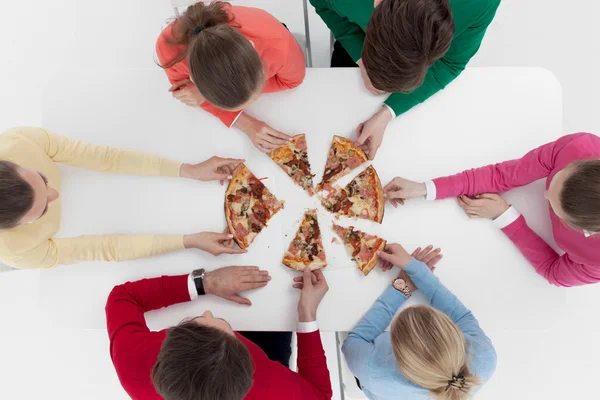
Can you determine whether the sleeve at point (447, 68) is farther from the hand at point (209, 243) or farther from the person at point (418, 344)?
the hand at point (209, 243)

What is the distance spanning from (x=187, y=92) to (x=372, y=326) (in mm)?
1257

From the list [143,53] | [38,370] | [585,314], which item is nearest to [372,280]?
[585,314]

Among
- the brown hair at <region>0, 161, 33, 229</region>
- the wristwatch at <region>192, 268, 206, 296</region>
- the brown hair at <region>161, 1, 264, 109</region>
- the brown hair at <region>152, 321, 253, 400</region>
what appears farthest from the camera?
the wristwatch at <region>192, 268, 206, 296</region>

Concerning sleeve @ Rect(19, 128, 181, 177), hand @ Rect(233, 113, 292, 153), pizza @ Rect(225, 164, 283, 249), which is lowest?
pizza @ Rect(225, 164, 283, 249)

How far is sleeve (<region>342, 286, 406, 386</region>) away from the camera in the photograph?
1671 mm

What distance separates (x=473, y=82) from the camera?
1.80m

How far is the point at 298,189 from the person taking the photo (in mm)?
1819

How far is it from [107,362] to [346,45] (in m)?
2.50

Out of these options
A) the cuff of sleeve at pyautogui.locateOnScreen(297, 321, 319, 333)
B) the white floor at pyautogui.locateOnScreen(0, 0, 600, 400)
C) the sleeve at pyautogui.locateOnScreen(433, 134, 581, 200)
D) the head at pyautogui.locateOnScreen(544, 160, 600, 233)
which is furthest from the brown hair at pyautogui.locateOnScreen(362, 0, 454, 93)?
the white floor at pyautogui.locateOnScreen(0, 0, 600, 400)

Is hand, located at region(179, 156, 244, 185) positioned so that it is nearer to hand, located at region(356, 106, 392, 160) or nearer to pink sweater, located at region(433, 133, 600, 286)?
hand, located at region(356, 106, 392, 160)

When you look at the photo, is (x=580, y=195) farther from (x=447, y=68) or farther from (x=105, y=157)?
(x=105, y=157)

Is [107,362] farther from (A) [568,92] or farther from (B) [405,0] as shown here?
(A) [568,92]

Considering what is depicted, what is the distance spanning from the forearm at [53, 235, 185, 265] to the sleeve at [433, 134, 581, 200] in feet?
3.79

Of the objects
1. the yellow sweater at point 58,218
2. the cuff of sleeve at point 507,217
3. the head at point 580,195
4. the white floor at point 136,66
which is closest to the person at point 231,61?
the yellow sweater at point 58,218
